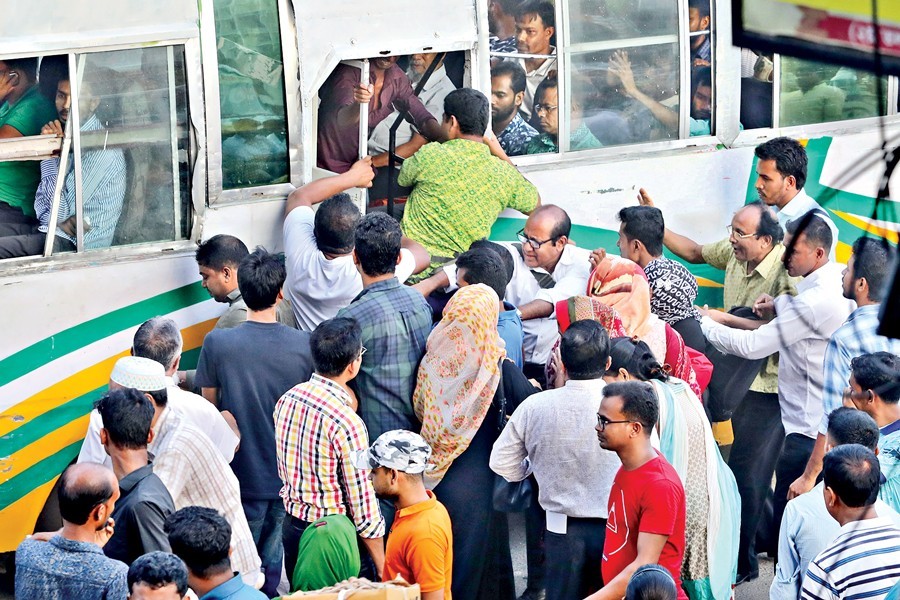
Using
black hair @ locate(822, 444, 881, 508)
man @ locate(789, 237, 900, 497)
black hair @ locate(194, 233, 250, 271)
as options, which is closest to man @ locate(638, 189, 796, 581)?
man @ locate(789, 237, 900, 497)

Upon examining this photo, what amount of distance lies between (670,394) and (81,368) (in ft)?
9.26

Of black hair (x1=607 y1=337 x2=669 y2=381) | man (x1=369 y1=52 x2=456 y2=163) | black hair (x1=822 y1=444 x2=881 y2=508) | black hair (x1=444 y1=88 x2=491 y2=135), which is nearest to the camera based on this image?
black hair (x1=822 y1=444 x2=881 y2=508)

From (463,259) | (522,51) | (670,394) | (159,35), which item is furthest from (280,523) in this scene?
(522,51)

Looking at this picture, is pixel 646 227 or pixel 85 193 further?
pixel 646 227

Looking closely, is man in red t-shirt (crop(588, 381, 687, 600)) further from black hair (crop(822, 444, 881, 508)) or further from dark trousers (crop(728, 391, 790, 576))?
dark trousers (crop(728, 391, 790, 576))

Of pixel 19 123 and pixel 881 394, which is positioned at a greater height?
pixel 19 123

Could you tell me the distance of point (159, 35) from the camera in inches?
254

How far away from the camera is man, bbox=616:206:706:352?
22.1ft

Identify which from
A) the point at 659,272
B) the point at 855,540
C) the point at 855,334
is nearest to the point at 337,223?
the point at 659,272

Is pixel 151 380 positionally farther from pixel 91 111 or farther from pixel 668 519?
pixel 668 519

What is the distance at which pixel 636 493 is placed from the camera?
5176 millimetres

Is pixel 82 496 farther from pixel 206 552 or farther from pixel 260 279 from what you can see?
pixel 260 279

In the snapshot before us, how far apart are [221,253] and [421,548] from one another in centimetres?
198

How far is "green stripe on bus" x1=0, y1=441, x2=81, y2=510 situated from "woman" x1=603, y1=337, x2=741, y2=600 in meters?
2.64
